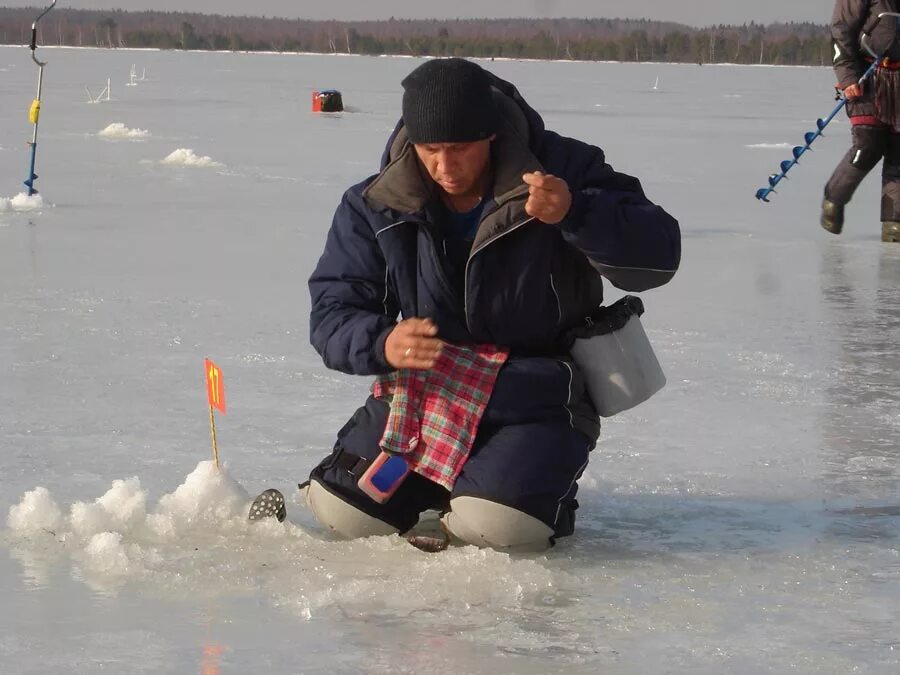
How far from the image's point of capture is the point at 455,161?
8.73 feet

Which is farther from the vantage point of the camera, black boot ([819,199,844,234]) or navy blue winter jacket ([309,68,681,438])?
black boot ([819,199,844,234])

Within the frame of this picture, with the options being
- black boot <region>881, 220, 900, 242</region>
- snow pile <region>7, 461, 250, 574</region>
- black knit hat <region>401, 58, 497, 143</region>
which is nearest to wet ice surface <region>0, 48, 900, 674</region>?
snow pile <region>7, 461, 250, 574</region>

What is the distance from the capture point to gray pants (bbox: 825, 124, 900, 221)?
6973mm

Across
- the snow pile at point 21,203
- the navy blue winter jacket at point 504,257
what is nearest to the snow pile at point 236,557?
the navy blue winter jacket at point 504,257

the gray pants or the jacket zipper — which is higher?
the jacket zipper

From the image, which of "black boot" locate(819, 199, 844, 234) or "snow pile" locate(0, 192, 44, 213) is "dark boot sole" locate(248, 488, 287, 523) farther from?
"snow pile" locate(0, 192, 44, 213)

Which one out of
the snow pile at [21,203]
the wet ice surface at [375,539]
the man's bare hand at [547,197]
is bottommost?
the snow pile at [21,203]

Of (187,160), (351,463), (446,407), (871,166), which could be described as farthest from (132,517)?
(187,160)

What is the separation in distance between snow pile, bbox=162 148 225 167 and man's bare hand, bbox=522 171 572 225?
8.15 metres

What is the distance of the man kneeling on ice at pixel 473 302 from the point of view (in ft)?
8.80

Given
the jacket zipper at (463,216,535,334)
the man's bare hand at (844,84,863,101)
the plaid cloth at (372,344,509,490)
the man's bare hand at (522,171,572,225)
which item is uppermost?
the man's bare hand at (522,171,572,225)

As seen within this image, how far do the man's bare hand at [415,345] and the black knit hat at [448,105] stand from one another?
1.12ft

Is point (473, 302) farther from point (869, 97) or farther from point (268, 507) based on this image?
point (869, 97)

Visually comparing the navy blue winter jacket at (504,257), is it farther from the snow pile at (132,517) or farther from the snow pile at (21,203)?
the snow pile at (21,203)
